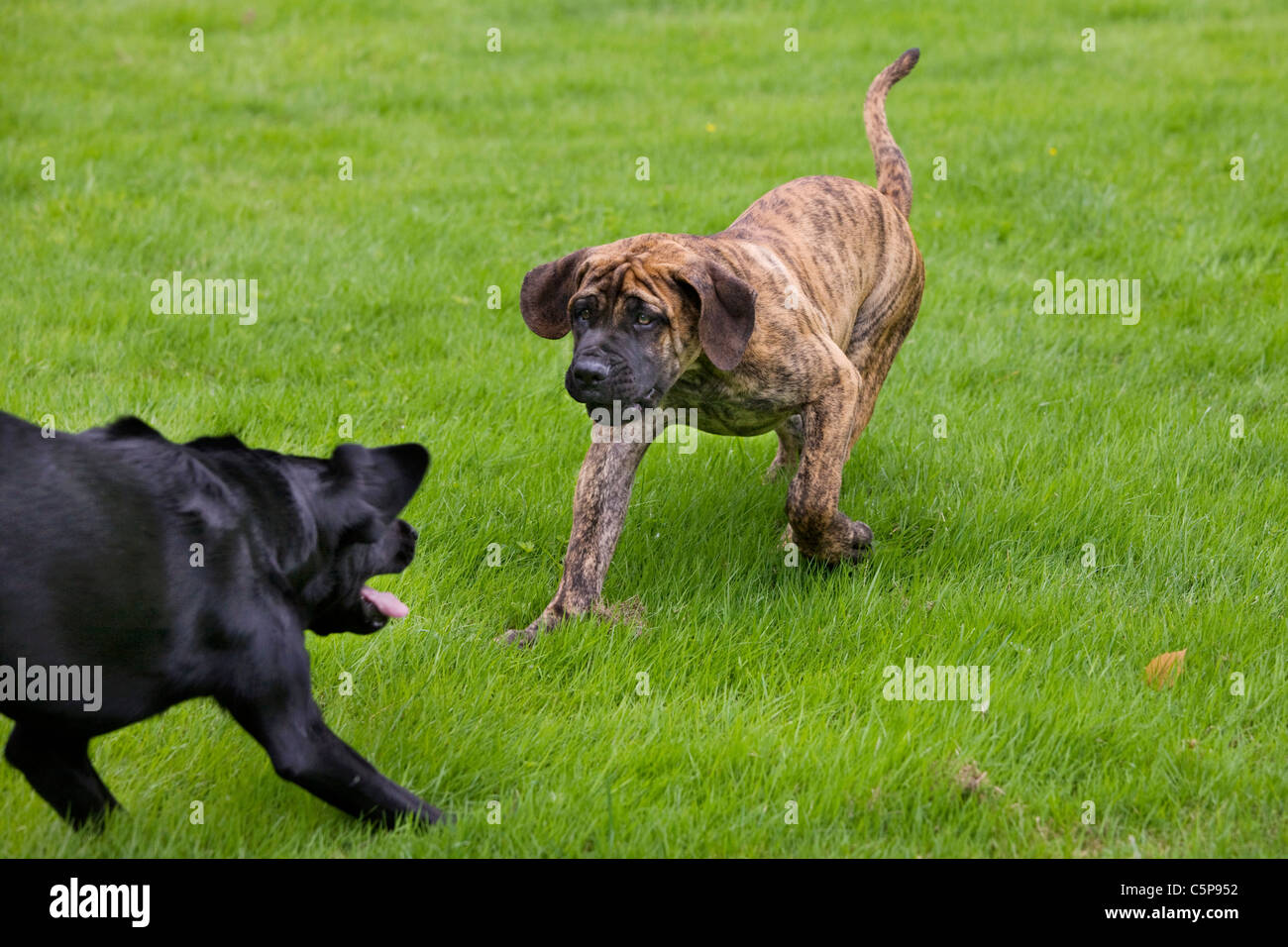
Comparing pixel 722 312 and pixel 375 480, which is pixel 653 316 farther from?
pixel 375 480

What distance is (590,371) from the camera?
436 centimetres

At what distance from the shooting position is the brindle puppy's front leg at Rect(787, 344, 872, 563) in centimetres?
505

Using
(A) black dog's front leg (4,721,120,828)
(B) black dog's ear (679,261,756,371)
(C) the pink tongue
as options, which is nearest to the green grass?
(A) black dog's front leg (4,721,120,828)

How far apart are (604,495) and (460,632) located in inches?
31.1

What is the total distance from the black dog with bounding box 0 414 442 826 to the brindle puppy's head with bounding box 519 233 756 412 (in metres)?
1.20

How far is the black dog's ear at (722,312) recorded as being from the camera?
4602mm

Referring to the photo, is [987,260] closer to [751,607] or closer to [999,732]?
[751,607]

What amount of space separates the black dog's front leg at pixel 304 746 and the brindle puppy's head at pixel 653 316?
5.13ft

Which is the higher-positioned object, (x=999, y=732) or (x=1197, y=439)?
(x=1197, y=439)

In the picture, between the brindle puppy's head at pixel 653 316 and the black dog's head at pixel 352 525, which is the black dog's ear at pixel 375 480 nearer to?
the black dog's head at pixel 352 525

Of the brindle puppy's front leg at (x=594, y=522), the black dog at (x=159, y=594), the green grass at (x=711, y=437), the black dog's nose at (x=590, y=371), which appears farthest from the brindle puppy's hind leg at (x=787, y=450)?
the black dog at (x=159, y=594)

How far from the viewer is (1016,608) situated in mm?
4820

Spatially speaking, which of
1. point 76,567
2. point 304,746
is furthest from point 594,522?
point 76,567

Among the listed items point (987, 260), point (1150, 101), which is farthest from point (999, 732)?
point (1150, 101)
